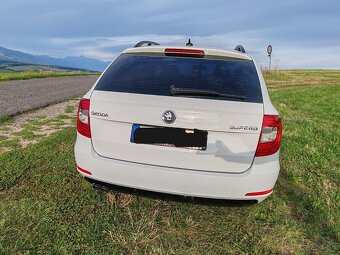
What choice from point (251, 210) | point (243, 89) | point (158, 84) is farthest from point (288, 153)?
point (158, 84)

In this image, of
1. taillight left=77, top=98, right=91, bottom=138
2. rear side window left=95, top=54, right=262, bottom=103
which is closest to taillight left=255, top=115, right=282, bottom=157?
rear side window left=95, top=54, right=262, bottom=103

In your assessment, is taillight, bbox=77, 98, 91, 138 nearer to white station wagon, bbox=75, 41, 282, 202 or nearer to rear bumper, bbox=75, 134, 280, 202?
white station wagon, bbox=75, 41, 282, 202

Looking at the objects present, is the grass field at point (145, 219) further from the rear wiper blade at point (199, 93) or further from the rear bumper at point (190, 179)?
the rear wiper blade at point (199, 93)

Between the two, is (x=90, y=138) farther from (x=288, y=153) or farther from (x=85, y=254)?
(x=288, y=153)

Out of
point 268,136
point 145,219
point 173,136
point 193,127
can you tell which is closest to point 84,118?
point 173,136

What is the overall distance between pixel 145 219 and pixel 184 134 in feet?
3.73

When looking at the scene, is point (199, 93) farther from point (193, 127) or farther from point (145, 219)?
point (145, 219)

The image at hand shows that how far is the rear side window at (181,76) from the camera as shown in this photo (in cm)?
304

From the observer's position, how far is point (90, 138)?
3.13 metres

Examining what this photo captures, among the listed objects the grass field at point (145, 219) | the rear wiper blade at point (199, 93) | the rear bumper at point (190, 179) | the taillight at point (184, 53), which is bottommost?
the grass field at point (145, 219)

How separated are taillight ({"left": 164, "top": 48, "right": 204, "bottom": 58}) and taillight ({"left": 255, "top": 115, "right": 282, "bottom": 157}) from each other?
0.94m

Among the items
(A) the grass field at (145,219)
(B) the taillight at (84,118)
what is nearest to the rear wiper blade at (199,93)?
(B) the taillight at (84,118)

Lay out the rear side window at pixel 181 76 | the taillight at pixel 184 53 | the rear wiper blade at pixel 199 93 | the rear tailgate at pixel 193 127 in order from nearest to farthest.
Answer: the rear tailgate at pixel 193 127, the rear wiper blade at pixel 199 93, the rear side window at pixel 181 76, the taillight at pixel 184 53

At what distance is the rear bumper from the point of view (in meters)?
2.88
